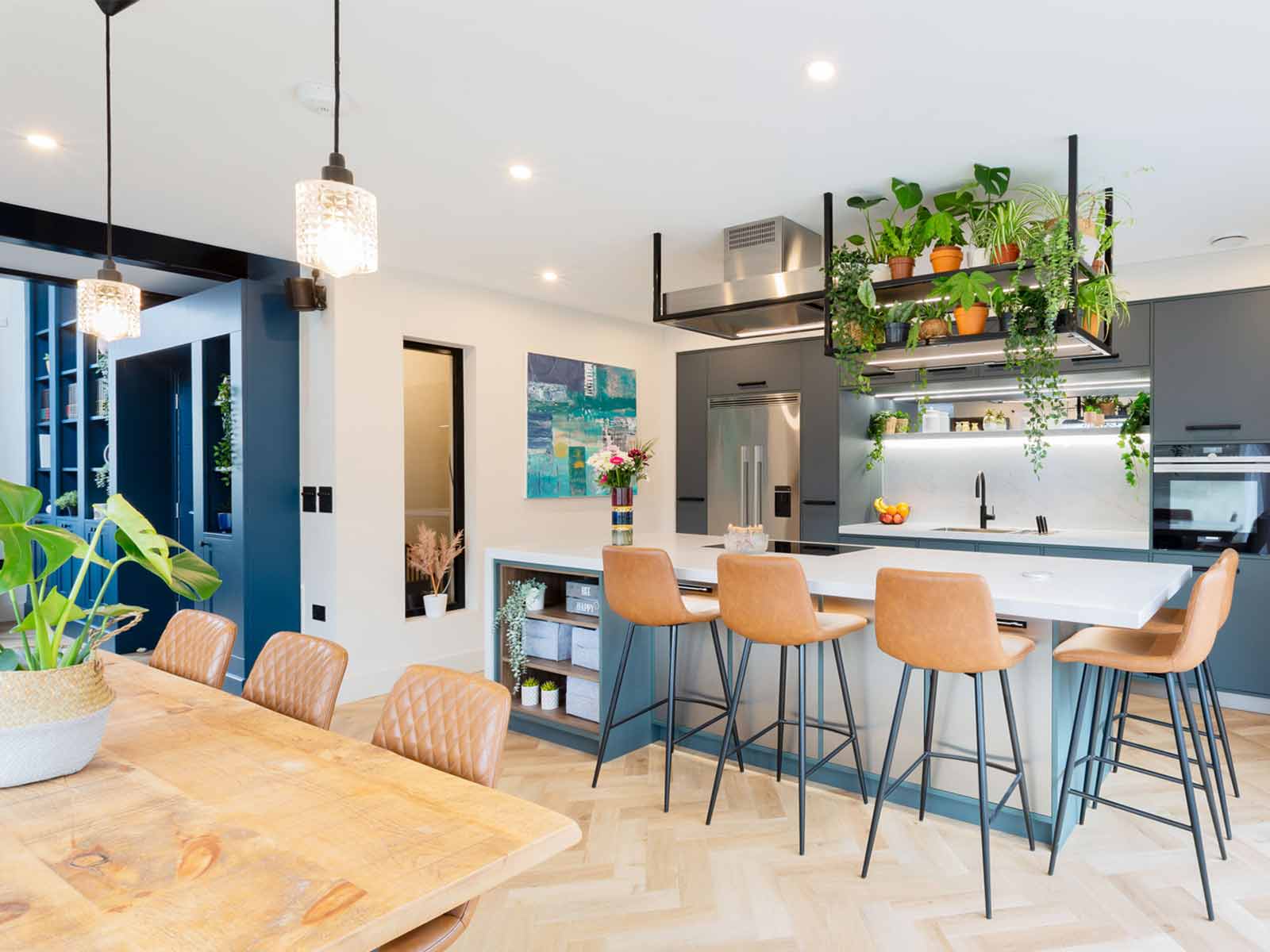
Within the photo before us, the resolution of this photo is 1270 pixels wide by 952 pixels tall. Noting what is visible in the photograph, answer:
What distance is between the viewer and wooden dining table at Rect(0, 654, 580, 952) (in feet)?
3.12

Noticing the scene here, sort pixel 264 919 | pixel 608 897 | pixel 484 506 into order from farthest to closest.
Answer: pixel 484 506
pixel 608 897
pixel 264 919

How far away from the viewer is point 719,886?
7.95 feet

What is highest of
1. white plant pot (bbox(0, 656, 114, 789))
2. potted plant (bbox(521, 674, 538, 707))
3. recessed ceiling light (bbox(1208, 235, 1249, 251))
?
recessed ceiling light (bbox(1208, 235, 1249, 251))

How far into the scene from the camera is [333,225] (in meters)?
1.56

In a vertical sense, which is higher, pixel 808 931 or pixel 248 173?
pixel 248 173

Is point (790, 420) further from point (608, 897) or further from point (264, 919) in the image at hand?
point (264, 919)

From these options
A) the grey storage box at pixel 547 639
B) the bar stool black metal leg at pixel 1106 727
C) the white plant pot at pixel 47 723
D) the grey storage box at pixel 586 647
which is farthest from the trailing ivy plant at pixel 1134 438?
the white plant pot at pixel 47 723

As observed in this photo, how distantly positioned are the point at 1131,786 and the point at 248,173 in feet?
14.2

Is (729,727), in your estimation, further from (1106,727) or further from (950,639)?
(1106,727)

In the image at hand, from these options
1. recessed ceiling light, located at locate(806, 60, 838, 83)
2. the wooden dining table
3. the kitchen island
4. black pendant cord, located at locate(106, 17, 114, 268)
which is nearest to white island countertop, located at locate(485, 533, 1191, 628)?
the kitchen island

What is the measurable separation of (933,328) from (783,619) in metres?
1.55

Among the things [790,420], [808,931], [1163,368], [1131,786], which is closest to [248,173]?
[808,931]

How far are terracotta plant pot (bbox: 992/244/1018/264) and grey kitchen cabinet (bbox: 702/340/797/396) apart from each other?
2.28m

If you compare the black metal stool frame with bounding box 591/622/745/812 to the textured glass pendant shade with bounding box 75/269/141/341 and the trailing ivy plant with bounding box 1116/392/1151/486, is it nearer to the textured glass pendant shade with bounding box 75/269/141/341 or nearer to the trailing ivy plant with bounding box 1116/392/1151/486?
the textured glass pendant shade with bounding box 75/269/141/341
